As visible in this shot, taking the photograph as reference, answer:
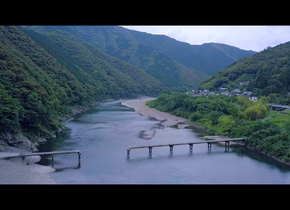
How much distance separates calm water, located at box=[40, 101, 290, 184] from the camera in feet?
50.6

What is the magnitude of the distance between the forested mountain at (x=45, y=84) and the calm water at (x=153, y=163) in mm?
2556

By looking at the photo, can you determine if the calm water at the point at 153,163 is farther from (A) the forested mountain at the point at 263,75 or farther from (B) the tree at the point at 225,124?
(A) the forested mountain at the point at 263,75

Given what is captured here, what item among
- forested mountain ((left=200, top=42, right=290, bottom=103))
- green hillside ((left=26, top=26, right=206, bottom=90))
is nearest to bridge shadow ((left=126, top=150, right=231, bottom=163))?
forested mountain ((left=200, top=42, right=290, bottom=103))

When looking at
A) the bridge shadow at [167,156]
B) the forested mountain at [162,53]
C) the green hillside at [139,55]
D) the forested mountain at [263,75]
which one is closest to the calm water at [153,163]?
the bridge shadow at [167,156]

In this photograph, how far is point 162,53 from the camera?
128m

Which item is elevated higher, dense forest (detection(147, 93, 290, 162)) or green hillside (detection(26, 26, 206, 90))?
green hillside (detection(26, 26, 206, 90))

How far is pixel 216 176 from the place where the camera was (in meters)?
16.0

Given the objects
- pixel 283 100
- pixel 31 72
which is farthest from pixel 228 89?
pixel 31 72

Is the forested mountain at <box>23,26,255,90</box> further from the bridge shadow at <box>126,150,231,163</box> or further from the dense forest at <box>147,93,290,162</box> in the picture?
the bridge shadow at <box>126,150,231,163</box>

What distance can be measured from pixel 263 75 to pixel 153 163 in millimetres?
33434

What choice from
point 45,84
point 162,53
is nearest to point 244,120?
point 45,84

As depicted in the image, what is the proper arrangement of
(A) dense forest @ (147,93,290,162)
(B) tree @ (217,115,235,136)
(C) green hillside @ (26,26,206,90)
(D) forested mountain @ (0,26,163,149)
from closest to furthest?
(A) dense forest @ (147,93,290,162), (D) forested mountain @ (0,26,163,149), (B) tree @ (217,115,235,136), (C) green hillside @ (26,26,206,90)

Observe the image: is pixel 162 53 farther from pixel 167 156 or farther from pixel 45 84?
pixel 167 156

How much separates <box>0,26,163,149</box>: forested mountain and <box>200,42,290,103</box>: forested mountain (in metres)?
24.8
